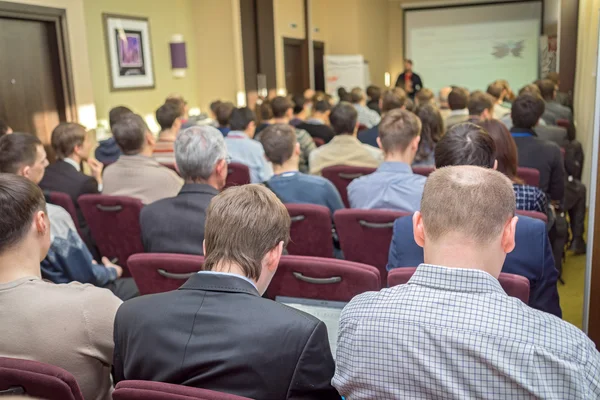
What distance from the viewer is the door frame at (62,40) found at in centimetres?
562

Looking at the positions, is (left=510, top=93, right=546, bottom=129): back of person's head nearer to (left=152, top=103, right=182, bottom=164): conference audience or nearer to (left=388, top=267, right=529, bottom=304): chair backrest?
(left=388, top=267, right=529, bottom=304): chair backrest

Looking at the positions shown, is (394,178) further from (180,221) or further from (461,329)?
(461,329)

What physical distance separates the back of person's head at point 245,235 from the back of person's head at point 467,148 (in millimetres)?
1093

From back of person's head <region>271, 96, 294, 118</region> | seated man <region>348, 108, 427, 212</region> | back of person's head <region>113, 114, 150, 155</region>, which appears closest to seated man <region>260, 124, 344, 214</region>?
seated man <region>348, 108, 427, 212</region>

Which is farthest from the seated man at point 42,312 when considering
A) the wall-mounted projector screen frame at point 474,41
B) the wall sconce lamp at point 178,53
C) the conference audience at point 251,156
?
the wall-mounted projector screen frame at point 474,41

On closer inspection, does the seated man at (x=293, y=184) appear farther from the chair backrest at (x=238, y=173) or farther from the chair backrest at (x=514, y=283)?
the chair backrest at (x=514, y=283)

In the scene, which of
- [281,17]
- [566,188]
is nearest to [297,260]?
[566,188]

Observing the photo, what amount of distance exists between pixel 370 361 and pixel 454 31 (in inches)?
572

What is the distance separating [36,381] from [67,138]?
8.88ft

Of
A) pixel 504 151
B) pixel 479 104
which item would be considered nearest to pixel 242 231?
pixel 504 151

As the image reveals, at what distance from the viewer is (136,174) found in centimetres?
353

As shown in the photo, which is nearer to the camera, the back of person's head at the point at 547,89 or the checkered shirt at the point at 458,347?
the checkered shirt at the point at 458,347

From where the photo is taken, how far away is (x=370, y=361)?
4.17 ft

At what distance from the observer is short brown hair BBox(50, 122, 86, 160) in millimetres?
3723
